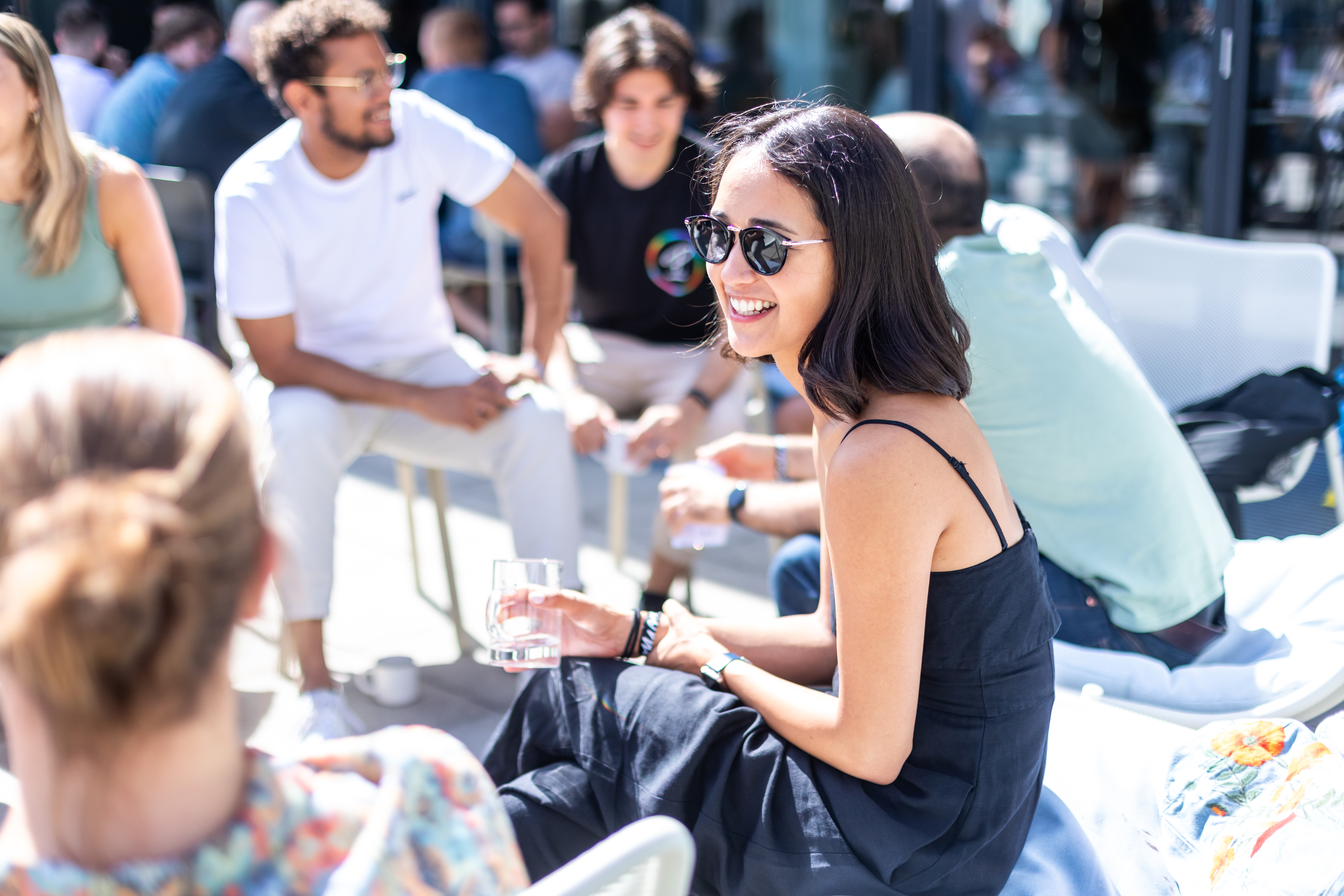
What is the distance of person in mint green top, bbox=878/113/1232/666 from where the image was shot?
205 centimetres

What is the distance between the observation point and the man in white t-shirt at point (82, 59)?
5.37 m

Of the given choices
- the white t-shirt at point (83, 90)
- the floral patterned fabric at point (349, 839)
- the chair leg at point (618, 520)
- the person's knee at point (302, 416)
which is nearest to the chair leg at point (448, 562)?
the person's knee at point (302, 416)

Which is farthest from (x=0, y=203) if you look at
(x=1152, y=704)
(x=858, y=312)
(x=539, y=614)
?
(x=1152, y=704)

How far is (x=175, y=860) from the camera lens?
2.70 ft

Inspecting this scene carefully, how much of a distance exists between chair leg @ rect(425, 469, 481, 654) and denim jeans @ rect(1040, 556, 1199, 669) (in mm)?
1536

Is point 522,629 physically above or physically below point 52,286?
below

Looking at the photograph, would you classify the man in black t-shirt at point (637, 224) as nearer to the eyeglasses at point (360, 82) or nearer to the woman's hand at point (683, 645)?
the eyeglasses at point (360, 82)

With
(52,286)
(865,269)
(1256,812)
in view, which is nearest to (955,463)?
(865,269)

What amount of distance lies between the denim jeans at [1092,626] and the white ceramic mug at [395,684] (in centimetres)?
146

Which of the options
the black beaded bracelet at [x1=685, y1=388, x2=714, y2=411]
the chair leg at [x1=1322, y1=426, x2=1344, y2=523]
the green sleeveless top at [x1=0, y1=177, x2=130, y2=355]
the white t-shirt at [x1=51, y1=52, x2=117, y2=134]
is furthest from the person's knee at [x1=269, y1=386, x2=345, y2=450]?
the white t-shirt at [x1=51, y1=52, x2=117, y2=134]

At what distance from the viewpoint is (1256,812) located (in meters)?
1.57

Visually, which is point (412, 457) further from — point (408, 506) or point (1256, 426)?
point (1256, 426)

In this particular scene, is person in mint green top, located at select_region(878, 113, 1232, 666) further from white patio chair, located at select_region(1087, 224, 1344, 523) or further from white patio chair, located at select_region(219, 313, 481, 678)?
white patio chair, located at select_region(219, 313, 481, 678)

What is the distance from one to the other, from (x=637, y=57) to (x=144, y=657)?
2.85 metres
